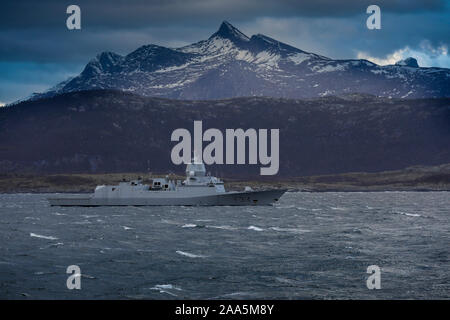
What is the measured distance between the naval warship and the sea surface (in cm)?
5282

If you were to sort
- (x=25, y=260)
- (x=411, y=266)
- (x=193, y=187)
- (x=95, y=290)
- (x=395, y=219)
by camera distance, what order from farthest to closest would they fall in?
(x=193, y=187), (x=395, y=219), (x=25, y=260), (x=411, y=266), (x=95, y=290)

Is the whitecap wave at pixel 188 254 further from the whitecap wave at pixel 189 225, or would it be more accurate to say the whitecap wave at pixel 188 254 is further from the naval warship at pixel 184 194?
the naval warship at pixel 184 194

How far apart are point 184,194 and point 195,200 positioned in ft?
8.46

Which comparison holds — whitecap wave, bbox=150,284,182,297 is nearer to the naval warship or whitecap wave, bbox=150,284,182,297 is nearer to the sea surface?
the sea surface

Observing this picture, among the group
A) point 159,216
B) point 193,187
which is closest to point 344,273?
point 159,216

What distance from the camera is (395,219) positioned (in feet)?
374

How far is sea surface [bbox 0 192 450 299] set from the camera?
4759 centimetres

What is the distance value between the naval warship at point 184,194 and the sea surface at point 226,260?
5282 centimetres

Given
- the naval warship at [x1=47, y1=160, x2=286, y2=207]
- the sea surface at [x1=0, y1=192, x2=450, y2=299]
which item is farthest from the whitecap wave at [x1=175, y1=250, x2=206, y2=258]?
the naval warship at [x1=47, y1=160, x2=286, y2=207]

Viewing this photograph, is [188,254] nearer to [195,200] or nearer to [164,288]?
[164,288]

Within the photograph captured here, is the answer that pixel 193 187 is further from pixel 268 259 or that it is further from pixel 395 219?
pixel 268 259

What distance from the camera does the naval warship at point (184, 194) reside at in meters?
155

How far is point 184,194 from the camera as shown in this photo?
156 m
